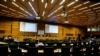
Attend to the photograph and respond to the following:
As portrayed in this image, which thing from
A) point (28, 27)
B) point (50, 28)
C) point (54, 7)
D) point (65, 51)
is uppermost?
point (54, 7)

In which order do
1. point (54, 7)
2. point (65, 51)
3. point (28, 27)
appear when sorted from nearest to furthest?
1. point (65, 51)
2. point (54, 7)
3. point (28, 27)

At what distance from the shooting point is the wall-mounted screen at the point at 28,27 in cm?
2856

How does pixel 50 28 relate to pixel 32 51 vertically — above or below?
above

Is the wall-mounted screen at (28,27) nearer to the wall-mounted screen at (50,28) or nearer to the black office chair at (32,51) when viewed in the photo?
the wall-mounted screen at (50,28)

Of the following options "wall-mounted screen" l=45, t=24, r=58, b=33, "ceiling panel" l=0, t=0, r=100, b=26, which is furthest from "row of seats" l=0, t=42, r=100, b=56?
"wall-mounted screen" l=45, t=24, r=58, b=33

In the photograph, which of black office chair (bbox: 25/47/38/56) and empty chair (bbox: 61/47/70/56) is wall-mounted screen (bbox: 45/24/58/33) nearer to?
empty chair (bbox: 61/47/70/56)

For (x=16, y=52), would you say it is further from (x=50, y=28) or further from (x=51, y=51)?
(x=50, y=28)

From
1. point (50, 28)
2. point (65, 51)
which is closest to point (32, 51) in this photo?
point (65, 51)

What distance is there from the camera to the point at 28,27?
95.9 ft

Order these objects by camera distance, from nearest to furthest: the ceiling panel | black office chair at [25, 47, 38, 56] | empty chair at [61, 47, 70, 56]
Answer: black office chair at [25, 47, 38, 56] → empty chair at [61, 47, 70, 56] → the ceiling panel

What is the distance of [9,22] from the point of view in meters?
27.4

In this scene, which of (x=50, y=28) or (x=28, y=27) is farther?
(x=50, y=28)

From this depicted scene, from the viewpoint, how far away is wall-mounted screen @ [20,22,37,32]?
28.6 metres

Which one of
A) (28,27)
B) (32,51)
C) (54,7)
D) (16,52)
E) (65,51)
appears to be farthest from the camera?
(28,27)
